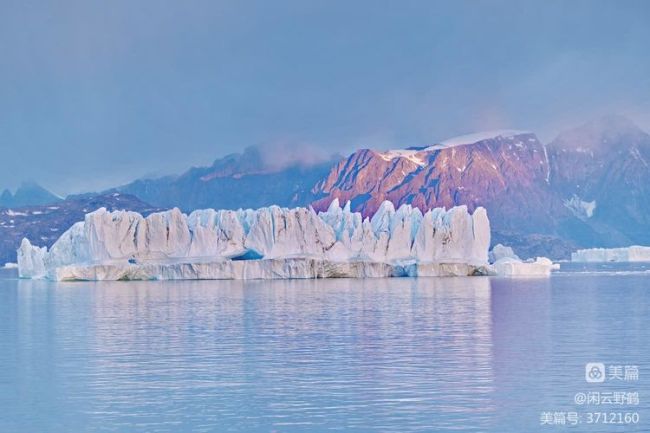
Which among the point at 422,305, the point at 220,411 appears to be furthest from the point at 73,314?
the point at 220,411

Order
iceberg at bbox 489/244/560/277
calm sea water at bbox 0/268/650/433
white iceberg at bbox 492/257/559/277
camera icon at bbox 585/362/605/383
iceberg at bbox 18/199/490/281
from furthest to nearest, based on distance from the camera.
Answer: white iceberg at bbox 492/257/559/277
iceberg at bbox 489/244/560/277
iceberg at bbox 18/199/490/281
camera icon at bbox 585/362/605/383
calm sea water at bbox 0/268/650/433

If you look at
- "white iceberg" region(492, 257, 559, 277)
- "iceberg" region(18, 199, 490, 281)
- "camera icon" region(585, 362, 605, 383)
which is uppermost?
"iceberg" region(18, 199, 490, 281)

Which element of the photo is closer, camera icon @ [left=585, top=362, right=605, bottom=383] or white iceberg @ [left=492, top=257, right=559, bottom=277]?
camera icon @ [left=585, top=362, right=605, bottom=383]

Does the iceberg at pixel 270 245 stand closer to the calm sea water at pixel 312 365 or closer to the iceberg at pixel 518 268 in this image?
the iceberg at pixel 518 268

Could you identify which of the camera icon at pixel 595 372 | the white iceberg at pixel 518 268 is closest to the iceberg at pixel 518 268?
the white iceberg at pixel 518 268

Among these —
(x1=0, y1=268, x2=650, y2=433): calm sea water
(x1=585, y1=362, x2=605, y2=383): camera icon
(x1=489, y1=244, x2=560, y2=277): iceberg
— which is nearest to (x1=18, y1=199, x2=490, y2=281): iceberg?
(x1=489, y1=244, x2=560, y2=277): iceberg

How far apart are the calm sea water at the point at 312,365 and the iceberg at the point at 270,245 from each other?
120 ft

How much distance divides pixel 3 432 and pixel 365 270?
3240 inches

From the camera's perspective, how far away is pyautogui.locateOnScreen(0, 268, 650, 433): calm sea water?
24.0m

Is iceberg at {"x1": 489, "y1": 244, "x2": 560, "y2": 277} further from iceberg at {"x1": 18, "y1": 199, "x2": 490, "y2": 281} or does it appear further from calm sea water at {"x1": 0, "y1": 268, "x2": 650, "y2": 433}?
calm sea water at {"x1": 0, "y1": 268, "x2": 650, "y2": 433}

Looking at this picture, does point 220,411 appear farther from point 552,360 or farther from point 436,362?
point 552,360

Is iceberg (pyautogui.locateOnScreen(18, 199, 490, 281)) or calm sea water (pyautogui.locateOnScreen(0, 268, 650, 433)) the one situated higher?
iceberg (pyautogui.locateOnScreen(18, 199, 490, 281))

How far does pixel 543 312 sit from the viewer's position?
53812 millimetres

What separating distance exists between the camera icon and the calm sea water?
0.27m
